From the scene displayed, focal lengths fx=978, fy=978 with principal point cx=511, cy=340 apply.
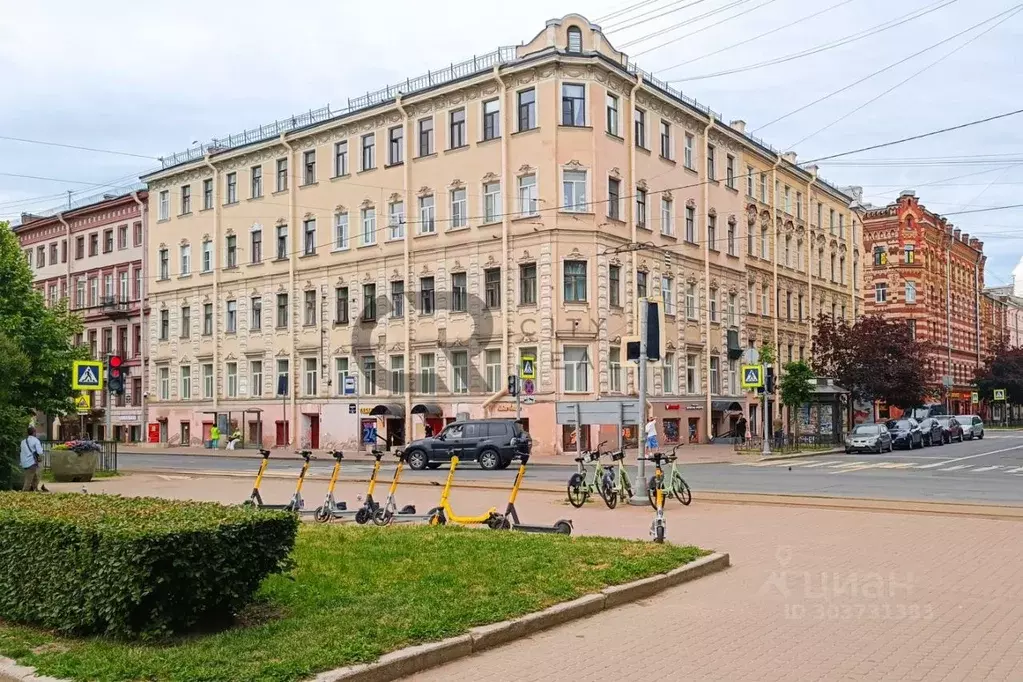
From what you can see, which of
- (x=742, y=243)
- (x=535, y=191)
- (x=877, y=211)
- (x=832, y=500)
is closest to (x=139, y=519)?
(x=832, y=500)

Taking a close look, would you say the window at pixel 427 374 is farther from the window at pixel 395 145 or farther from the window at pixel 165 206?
the window at pixel 165 206

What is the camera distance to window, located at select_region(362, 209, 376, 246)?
45500 mm

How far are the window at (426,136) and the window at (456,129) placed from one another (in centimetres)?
113

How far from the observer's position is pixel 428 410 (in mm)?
41656

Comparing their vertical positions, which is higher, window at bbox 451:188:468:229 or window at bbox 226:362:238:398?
window at bbox 451:188:468:229

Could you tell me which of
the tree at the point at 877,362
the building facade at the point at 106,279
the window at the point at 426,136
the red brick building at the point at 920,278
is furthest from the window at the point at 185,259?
the red brick building at the point at 920,278

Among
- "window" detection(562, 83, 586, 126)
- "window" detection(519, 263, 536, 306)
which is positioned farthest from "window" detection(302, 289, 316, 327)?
"window" detection(562, 83, 586, 126)

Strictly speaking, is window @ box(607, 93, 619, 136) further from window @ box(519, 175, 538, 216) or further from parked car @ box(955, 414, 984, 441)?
parked car @ box(955, 414, 984, 441)

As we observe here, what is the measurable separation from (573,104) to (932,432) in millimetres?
23631

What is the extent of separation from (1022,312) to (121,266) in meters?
101

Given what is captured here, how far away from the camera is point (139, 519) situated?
24.3 feet

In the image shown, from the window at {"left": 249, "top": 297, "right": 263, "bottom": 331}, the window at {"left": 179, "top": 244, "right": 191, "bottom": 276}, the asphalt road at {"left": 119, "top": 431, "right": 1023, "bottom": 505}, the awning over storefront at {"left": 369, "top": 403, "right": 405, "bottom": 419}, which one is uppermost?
the window at {"left": 179, "top": 244, "right": 191, "bottom": 276}

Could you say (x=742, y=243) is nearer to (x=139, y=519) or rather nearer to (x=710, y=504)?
(x=710, y=504)

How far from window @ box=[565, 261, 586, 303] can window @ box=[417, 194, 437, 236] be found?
7.11 m
